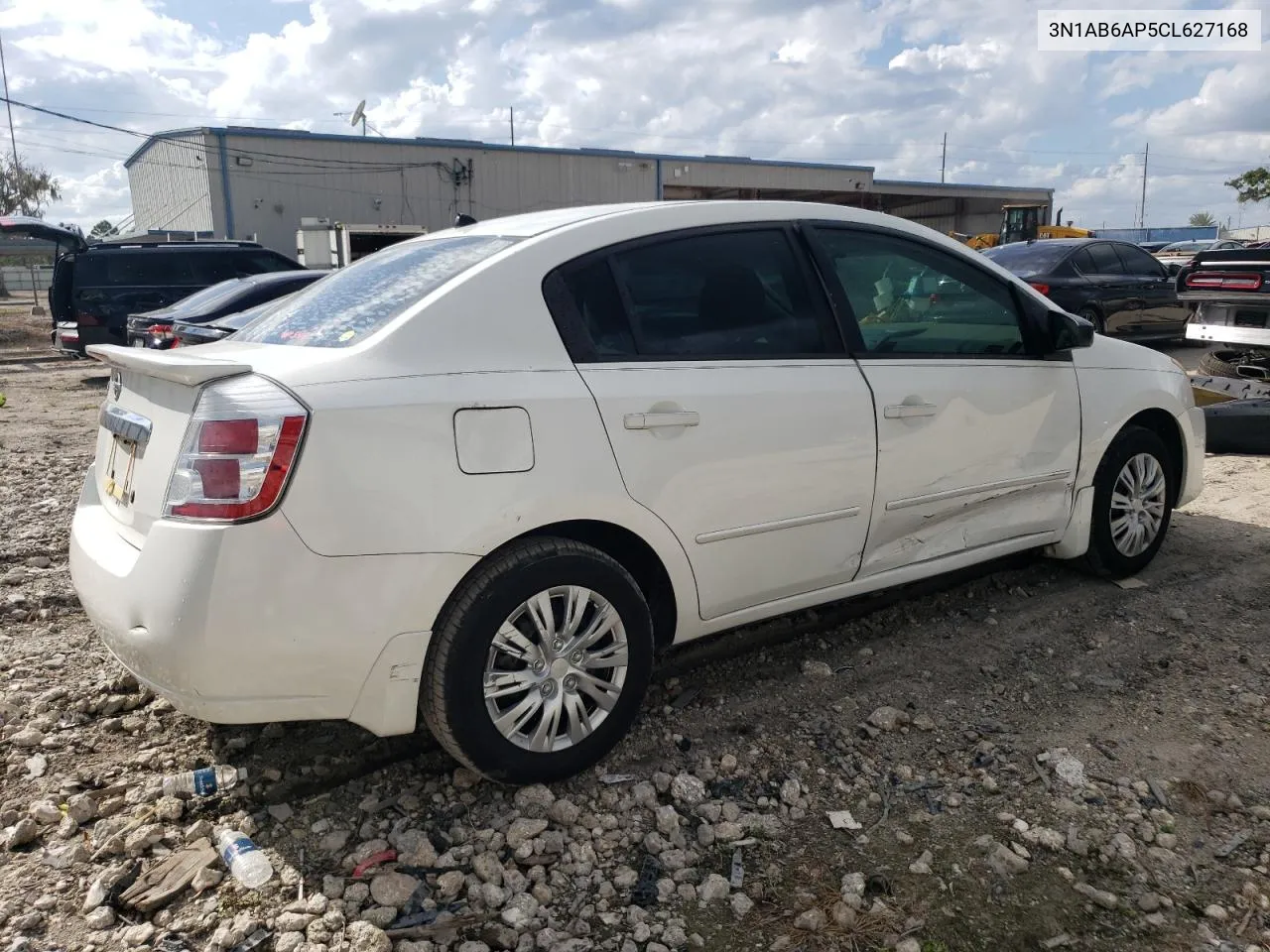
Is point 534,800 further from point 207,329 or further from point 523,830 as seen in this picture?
point 207,329

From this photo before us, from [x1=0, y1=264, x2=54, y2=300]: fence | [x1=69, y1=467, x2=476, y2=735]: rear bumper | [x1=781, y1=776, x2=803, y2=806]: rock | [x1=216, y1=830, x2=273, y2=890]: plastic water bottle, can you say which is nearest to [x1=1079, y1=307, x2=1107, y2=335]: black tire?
[x1=781, y1=776, x2=803, y2=806]: rock

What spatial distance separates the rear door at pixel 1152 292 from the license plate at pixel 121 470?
Result: 13.0 metres

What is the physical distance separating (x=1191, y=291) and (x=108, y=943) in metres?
9.14

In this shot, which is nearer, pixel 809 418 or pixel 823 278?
pixel 809 418

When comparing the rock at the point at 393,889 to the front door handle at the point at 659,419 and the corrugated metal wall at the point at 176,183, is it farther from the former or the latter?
the corrugated metal wall at the point at 176,183

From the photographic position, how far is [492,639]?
2730 mm

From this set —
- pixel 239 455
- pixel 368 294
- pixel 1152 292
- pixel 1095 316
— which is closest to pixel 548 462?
pixel 239 455

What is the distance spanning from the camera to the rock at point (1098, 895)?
96.9 inches

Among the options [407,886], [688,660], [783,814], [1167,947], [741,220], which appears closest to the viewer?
[1167,947]

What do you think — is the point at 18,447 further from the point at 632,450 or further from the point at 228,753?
the point at 632,450

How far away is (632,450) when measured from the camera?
2.93 meters

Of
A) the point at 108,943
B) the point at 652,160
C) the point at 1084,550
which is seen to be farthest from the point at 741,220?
the point at 652,160

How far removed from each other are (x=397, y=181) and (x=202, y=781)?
112 ft

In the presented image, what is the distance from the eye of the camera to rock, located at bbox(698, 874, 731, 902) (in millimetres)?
2508
